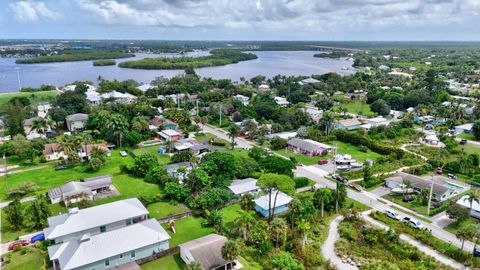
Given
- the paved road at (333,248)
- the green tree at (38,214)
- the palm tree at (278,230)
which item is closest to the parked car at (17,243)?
the green tree at (38,214)

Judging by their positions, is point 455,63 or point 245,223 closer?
point 245,223

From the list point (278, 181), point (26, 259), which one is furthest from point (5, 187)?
point (278, 181)

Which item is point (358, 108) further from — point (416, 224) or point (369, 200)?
point (416, 224)

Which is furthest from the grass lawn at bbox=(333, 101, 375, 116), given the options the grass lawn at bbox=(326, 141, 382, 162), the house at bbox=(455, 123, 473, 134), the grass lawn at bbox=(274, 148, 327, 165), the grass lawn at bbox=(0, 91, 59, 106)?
the grass lawn at bbox=(0, 91, 59, 106)

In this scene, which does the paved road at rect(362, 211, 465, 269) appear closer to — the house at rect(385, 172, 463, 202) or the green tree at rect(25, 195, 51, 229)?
the house at rect(385, 172, 463, 202)

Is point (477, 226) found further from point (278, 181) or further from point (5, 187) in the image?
point (5, 187)

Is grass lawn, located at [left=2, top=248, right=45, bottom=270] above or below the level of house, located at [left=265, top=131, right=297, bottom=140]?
below
